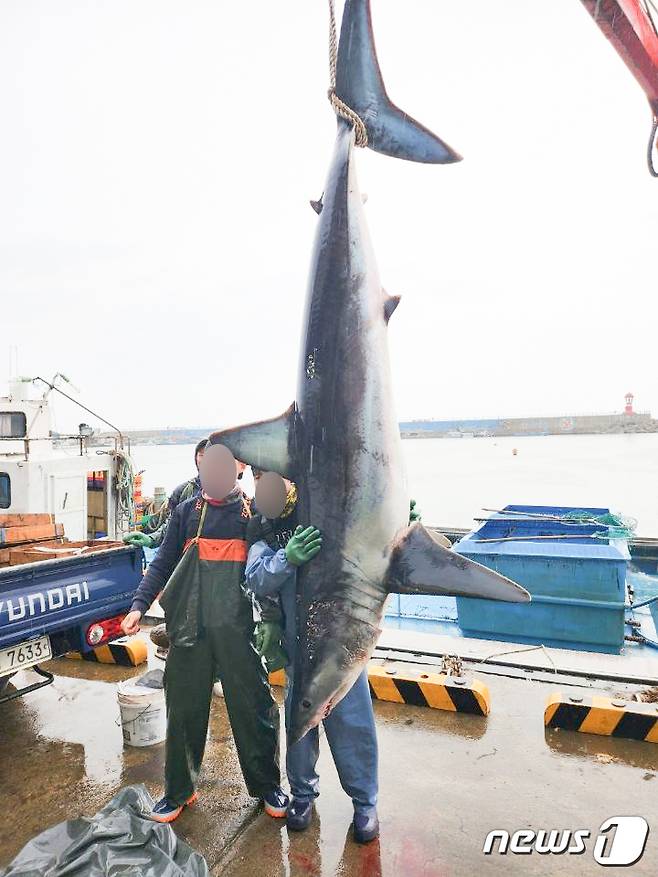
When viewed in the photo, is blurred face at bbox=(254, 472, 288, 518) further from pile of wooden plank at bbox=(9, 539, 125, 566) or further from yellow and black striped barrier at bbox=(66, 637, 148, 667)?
yellow and black striped barrier at bbox=(66, 637, 148, 667)

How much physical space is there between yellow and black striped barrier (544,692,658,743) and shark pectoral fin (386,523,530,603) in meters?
1.95

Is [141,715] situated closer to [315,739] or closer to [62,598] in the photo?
[62,598]

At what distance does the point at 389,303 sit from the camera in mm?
2424

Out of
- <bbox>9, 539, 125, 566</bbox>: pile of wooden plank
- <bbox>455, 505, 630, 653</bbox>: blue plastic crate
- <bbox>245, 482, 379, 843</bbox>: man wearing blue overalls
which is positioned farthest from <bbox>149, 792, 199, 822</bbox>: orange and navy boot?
<bbox>455, 505, 630, 653</bbox>: blue plastic crate

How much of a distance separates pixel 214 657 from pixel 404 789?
49.4 inches

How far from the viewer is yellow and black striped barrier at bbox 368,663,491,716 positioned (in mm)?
3875

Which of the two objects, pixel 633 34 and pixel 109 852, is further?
pixel 633 34

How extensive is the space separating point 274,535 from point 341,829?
143cm

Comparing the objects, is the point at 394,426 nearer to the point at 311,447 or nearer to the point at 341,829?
the point at 311,447

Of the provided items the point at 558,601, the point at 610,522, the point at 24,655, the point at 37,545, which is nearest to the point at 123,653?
the point at 37,545

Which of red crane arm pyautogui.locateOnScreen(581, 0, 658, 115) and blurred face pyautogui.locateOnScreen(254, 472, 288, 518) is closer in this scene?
blurred face pyautogui.locateOnScreen(254, 472, 288, 518)

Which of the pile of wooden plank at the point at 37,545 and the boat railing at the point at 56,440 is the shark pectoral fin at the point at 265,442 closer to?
the pile of wooden plank at the point at 37,545

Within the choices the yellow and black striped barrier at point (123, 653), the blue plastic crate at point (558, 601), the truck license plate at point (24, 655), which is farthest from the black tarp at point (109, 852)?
the blue plastic crate at point (558, 601)

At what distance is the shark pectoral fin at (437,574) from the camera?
2189mm
